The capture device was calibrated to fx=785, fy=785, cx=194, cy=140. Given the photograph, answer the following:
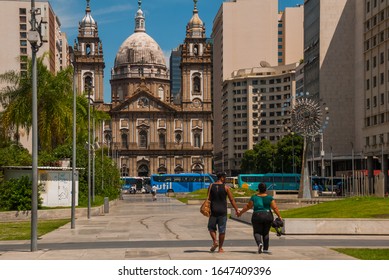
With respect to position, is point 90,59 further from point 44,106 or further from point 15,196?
point 15,196

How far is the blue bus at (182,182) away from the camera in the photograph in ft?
407

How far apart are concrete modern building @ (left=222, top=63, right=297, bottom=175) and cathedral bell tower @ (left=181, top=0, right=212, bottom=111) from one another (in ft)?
25.0

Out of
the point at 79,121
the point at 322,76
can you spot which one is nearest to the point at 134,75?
the point at 322,76

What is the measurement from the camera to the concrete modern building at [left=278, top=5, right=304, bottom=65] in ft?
607

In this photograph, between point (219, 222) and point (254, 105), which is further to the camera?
point (254, 105)

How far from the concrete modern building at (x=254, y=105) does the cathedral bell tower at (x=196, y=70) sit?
7615mm

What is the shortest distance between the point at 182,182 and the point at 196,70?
170 ft

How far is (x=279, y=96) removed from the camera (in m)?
174

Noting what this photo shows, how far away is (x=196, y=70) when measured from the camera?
17250cm

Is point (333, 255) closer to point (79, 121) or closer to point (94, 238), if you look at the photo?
point (94, 238)

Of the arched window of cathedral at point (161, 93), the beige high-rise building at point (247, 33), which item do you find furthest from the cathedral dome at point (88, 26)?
the arched window of cathedral at point (161, 93)

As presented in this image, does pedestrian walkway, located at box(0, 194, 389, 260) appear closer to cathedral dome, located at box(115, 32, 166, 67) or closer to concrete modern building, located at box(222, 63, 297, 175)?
concrete modern building, located at box(222, 63, 297, 175)

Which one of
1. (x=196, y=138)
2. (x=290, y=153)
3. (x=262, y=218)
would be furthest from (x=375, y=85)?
(x=196, y=138)
